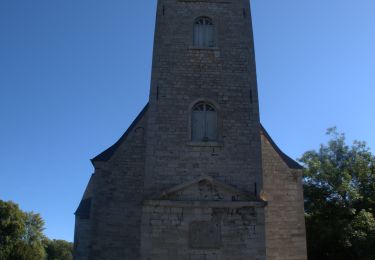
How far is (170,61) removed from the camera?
628 inches

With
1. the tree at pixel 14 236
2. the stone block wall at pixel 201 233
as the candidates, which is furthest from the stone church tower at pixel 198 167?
the tree at pixel 14 236

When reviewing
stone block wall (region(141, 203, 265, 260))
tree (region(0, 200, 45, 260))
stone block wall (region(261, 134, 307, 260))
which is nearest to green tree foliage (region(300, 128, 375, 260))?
stone block wall (region(261, 134, 307, 260))

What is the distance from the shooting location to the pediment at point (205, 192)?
13789 mm

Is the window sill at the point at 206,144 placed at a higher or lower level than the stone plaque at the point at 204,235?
higher

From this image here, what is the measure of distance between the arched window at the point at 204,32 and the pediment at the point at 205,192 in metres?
5.59

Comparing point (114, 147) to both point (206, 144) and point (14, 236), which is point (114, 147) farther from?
point (14, 236)

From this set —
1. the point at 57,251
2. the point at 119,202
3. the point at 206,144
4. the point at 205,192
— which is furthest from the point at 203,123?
the point at 57,251

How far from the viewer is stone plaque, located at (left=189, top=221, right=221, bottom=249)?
43.2ft

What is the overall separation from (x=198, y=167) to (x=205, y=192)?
948 millimetres

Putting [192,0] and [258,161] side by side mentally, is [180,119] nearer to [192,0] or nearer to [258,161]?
[258,161]

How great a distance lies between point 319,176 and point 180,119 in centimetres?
1448

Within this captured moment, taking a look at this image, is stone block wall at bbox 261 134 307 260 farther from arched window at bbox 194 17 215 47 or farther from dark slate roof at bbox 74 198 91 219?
dark slate roof at bbox 74 198 91 219

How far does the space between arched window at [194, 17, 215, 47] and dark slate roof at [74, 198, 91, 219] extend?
912 cm

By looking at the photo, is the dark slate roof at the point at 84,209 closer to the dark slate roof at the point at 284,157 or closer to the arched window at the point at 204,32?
the dark slate roof at the point at 284,157
